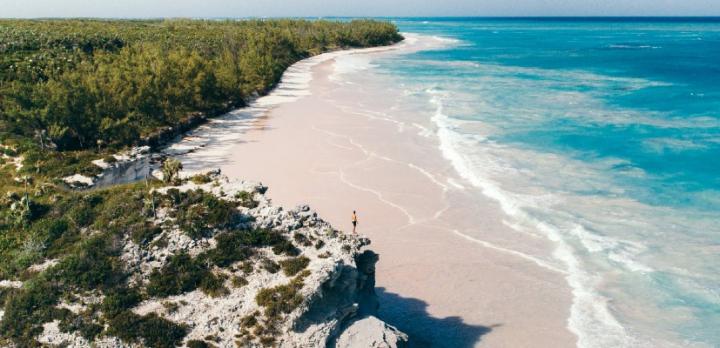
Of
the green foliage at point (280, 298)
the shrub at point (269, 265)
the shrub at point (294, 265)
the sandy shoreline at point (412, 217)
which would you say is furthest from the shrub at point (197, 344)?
the sandy shoreline at point (412, 217)

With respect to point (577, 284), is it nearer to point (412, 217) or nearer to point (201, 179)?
point (412, 217)

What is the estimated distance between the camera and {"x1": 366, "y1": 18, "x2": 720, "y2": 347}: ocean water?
27172 mm

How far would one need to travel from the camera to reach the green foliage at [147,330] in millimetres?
18250

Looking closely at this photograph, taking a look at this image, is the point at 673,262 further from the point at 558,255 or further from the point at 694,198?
the point at 694,198

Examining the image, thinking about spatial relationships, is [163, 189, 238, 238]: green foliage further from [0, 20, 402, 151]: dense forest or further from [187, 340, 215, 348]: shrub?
[0, 20, 402, 151]: dense forest

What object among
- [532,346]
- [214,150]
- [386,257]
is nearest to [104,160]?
[214,150]

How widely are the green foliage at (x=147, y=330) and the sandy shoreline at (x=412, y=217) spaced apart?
1007 centimetres

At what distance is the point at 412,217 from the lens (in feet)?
120

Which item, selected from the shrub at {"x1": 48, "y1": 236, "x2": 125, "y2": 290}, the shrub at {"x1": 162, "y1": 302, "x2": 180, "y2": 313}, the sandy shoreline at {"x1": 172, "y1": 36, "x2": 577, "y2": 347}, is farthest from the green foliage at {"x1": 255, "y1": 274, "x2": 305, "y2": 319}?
the sandy shoreline at {"x1": 172, "y1": 36, "x2": 577, "y2": 347}

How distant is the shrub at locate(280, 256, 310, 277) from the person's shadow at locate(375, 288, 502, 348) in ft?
16.0

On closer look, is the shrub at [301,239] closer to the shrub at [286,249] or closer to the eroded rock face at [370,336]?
the shrub at [286,249]

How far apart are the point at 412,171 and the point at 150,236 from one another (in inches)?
1082

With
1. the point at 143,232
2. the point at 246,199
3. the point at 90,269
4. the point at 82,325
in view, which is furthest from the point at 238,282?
the point at 90,269

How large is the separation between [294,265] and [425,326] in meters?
7.84
